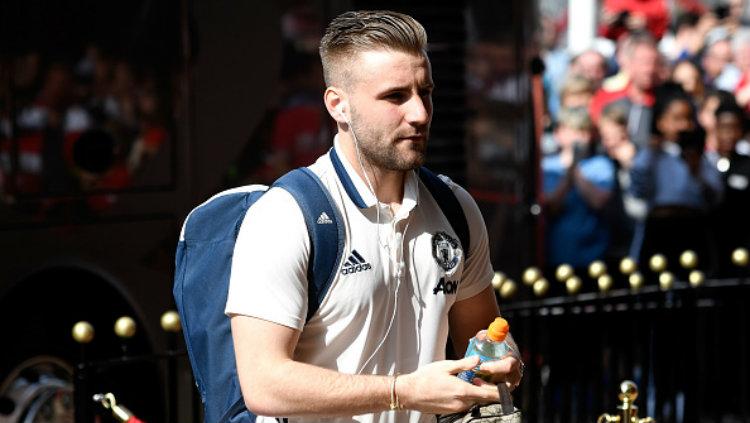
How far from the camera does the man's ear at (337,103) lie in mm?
3121

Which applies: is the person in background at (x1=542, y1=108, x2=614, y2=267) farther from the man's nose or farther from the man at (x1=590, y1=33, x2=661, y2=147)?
the man's nose

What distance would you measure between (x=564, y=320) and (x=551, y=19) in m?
2.77

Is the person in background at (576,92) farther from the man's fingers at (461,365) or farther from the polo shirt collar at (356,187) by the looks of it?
the man's fingers at (461,365)

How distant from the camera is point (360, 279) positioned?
9.96 feet

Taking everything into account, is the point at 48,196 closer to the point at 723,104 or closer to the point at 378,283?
the point at 378,283

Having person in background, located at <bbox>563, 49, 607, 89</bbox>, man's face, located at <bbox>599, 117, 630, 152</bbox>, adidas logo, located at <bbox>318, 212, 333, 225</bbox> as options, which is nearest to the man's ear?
adidas logo, located at <bbox>318, 212, 333, 225</bbox>

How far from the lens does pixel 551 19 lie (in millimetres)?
8828

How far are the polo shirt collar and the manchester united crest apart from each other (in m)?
0.11

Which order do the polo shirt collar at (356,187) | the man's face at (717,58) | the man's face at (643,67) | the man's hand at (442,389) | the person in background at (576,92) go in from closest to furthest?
the man's hand at (442,389), the polo shirt collar at (356,187), the person in background at (576,92), the man's face at (643,67), the man's face at (717,58)

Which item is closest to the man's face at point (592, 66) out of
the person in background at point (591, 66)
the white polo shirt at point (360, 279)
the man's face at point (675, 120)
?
the person in background at point (591, 66)

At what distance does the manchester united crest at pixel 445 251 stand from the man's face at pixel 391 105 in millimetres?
232

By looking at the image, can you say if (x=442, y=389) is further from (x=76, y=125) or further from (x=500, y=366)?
(x=76, y=125)

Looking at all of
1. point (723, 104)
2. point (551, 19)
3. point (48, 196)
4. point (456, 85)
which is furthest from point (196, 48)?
point (723, 104)

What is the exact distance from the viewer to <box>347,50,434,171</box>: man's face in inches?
120
